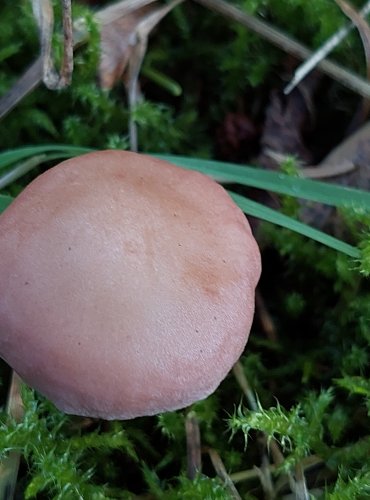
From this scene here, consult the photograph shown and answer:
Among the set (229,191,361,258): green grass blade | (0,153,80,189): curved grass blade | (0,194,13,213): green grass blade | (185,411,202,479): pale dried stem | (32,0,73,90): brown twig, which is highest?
(32,0,73,90): brown twig

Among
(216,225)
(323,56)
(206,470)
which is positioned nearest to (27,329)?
(216,225)

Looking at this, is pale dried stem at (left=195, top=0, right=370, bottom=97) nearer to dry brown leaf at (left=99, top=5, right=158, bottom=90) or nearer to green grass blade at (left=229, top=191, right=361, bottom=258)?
dry brown leaf at (left=99, top=5, right=158, bottom=90)

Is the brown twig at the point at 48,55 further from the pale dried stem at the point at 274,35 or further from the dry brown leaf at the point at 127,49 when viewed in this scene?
the pale dried stem at the point at 274,35

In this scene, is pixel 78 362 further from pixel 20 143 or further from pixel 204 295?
pixel 20 143

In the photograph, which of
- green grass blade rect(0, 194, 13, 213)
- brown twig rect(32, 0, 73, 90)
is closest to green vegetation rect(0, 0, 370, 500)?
green grass blade rect(0, 194, 13, 213)

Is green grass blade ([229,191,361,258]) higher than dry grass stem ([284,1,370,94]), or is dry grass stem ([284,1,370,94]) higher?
dry grass stem ([284,1,370,94])

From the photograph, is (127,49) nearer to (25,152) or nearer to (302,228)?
(25,152)

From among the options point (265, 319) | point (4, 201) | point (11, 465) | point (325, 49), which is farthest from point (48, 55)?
point (11, 465)
